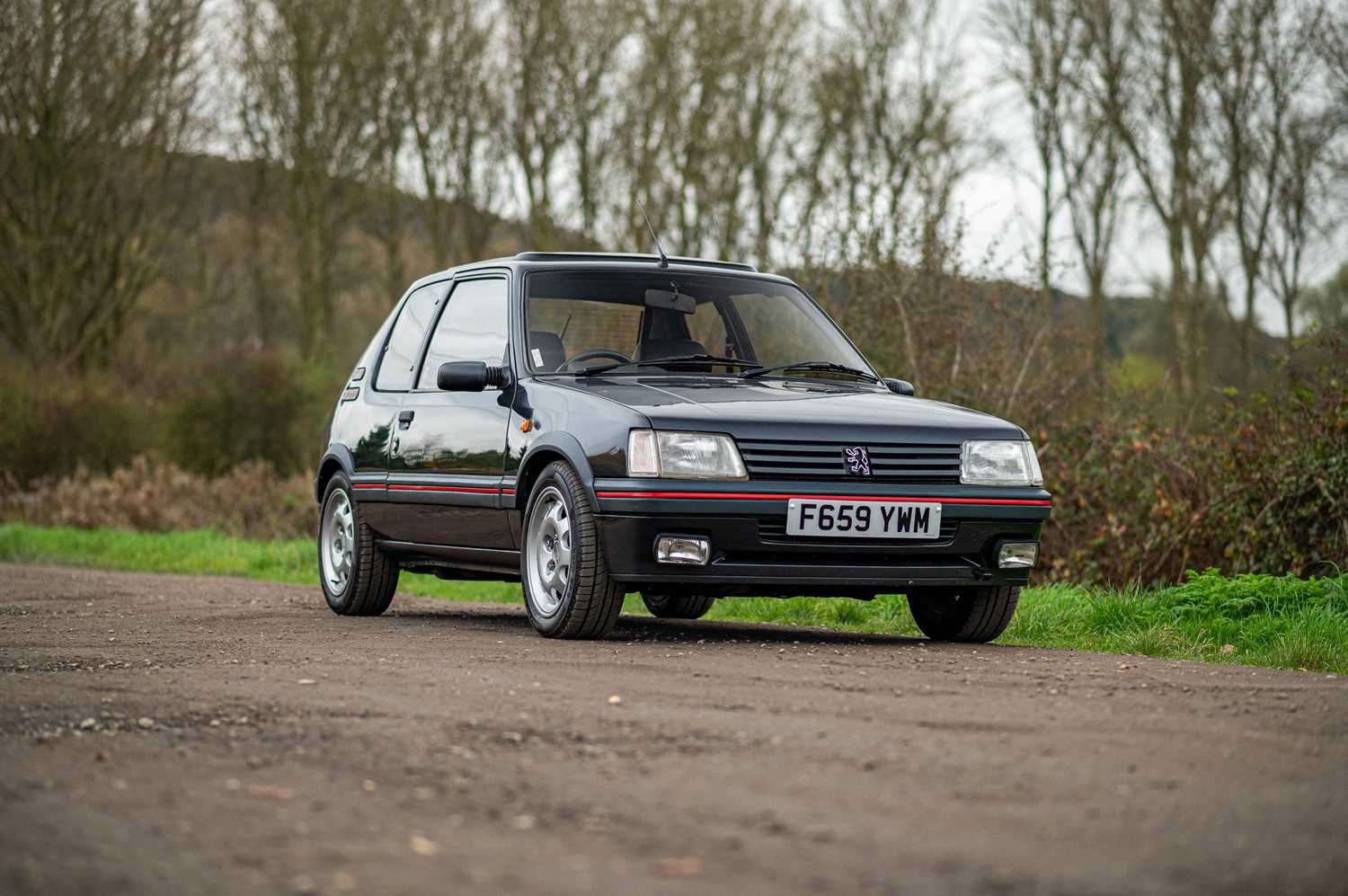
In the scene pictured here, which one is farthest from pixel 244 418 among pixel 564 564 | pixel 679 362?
pixel 564 564

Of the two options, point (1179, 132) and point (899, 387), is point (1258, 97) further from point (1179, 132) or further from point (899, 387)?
point (899, 387)

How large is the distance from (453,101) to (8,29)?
300 inches

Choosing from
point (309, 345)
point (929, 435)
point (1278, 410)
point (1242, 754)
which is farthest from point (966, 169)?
point (1242, 754)

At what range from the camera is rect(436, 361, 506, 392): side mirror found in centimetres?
862

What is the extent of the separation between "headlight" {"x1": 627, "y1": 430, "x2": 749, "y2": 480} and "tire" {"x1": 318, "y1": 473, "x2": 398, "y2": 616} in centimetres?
290

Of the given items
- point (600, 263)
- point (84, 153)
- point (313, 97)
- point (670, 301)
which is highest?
point (313, 97)

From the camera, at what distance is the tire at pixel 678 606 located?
1066 cm

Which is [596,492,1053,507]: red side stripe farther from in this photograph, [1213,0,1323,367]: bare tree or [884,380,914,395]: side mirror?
[1213,0,1323,367]: bare tree

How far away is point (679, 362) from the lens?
349 inches

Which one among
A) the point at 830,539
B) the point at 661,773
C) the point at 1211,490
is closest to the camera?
the point at 661,773

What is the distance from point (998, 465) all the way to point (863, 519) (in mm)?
787

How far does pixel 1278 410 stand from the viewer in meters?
11.1

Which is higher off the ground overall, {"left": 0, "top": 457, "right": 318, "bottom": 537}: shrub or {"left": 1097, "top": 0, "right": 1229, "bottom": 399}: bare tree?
{"left": 1097, "top": 0, "right": 1229, "bottom": 399}: bare tree

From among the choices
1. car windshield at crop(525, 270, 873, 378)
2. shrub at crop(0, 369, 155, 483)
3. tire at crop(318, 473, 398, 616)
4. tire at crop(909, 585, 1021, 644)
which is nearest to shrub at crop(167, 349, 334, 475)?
shrub at crop(0, 369, 155, 483)
